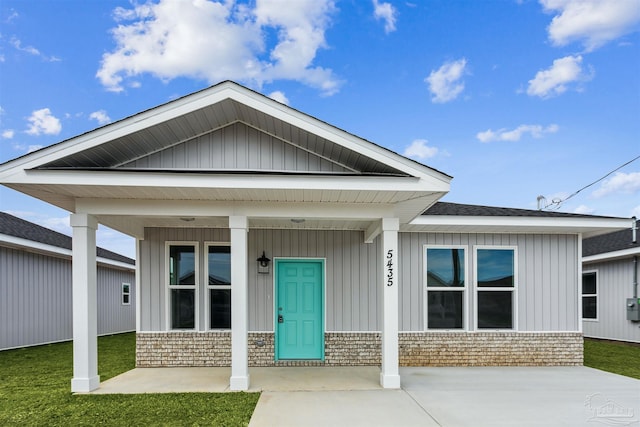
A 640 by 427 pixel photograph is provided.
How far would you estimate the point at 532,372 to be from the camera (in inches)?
301

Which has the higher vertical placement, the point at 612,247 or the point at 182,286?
the point at 612,247

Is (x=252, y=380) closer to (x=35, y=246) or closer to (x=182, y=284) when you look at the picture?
Result: (x=182, y=284)

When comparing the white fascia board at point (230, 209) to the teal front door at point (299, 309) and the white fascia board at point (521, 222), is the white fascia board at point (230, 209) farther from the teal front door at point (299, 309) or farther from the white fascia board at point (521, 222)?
the teal front door at point (299, 309)

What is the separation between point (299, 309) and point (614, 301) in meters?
9.96

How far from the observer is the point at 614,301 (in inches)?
490

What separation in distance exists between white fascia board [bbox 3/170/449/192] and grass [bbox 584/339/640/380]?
5.76 m

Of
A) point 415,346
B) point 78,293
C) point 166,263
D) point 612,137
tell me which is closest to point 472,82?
point 612,137

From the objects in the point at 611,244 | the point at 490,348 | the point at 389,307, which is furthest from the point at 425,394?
the point at 611,244

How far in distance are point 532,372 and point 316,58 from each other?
1290 cm

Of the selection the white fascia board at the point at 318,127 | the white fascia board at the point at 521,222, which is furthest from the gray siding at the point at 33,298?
the white fascia board at the point at 521,222

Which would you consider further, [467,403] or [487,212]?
[487,212]

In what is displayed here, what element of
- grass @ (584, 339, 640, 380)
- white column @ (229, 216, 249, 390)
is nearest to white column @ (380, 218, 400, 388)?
white column @ (229, 216, 249, 390)

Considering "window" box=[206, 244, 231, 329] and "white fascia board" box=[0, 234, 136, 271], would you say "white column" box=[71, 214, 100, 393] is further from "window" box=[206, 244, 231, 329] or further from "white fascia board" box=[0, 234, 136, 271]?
"white fascia board" box=[0, 234, 136, 271]

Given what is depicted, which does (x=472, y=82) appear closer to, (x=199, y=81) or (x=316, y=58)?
(x=316, y=58)
